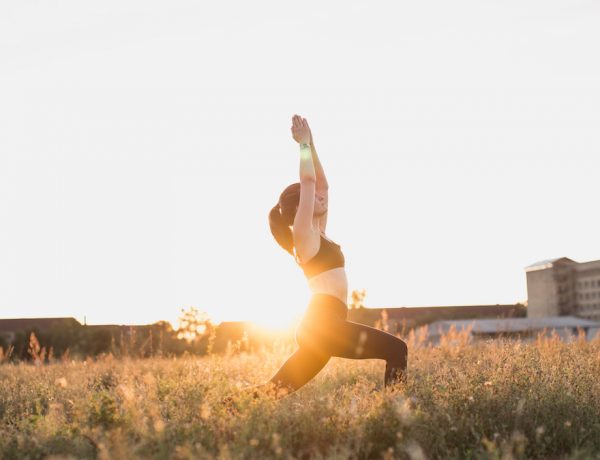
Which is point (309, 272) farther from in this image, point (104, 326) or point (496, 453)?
point (104, 326)

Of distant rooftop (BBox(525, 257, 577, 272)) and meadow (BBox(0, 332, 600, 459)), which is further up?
distant rooftop (BBox(525, 257, 577, 272))

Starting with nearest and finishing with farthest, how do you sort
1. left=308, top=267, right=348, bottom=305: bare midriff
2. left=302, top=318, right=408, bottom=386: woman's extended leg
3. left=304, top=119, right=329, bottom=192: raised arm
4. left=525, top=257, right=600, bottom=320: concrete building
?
left=302, top=318, right=408, bottom=386: woman's extended leg → left=308, top=267, right=348, bottom=305: bare midriff → left=304, top=119, right=329, bottom=192: raised arm → left=525, top=257, right=600, bottom=320: concrete building

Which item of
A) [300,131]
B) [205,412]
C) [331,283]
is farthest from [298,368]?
[300,131]

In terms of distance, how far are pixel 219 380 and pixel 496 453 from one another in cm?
336

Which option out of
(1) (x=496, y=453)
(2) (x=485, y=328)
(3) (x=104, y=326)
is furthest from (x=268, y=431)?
(2) (x=485, y=328)

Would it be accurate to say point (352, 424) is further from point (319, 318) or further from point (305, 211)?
point (305, 211)

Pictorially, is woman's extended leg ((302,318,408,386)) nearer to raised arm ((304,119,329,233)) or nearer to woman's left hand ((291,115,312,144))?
raised arm ((304,119,329,233))

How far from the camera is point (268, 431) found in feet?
14.2

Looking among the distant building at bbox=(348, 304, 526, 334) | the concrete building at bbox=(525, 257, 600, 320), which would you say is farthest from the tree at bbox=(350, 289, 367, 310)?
the concrete building at bbox=(525, 257, 600, 320)

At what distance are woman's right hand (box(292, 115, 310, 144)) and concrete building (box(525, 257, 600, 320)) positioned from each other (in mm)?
92008

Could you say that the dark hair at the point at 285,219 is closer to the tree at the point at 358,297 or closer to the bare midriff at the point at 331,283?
the bare midriff at the point at 331,283

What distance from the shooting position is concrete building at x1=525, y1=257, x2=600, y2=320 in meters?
92.6

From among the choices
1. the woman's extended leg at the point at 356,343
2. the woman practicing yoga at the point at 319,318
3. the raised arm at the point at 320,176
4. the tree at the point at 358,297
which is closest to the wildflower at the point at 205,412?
the woman practicing yoga at the point at 319,318

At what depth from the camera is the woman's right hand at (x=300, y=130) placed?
5312 millimetres
